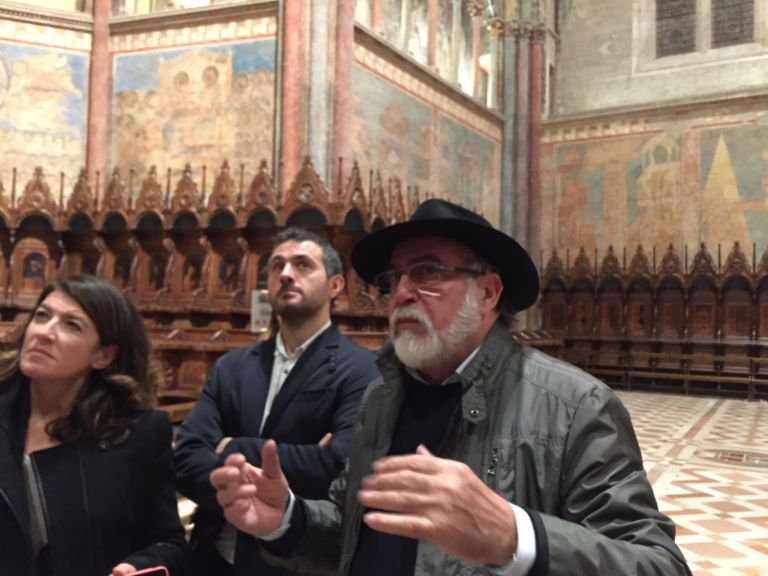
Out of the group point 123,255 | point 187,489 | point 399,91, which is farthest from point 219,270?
point 187,489

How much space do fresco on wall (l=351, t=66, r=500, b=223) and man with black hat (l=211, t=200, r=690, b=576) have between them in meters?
12.4

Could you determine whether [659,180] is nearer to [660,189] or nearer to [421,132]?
[660,189]

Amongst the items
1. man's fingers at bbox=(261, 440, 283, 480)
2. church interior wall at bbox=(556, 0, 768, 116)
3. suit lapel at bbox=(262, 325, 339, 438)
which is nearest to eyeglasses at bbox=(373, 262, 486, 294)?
man's fingers at bbox=(261, 440, 283, 480)

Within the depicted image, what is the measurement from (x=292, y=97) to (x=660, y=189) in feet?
36.3

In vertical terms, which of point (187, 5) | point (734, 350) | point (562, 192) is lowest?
point (734, 350)

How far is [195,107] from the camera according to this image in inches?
542

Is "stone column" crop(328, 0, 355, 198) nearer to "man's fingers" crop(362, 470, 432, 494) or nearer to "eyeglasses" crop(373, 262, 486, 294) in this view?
"eyeglasses" crop(373, 262, 486, 294)

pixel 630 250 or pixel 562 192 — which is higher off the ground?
pixel 562 192

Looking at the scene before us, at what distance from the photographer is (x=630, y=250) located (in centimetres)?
1953

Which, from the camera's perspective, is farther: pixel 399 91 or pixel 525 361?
pixel 399 91

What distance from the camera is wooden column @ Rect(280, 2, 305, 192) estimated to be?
1268 centimetres

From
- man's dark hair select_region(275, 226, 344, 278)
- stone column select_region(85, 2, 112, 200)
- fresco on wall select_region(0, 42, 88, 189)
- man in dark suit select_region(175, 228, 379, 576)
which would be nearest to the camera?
man in dark suit select_region(175, 228, 379, 576)

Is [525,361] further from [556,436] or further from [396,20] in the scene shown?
[396,20]

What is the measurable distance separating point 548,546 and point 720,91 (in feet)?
66.0
